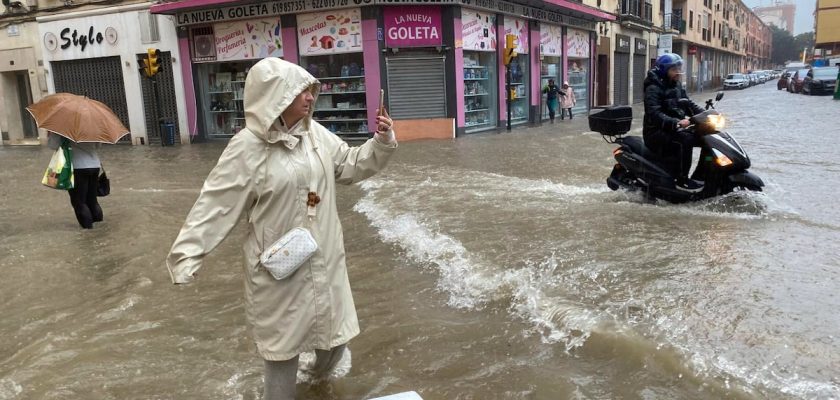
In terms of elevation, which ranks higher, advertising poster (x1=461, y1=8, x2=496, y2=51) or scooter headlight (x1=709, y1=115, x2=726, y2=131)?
advertising poster (x1=461, y1=8, x2=496, y2=51)

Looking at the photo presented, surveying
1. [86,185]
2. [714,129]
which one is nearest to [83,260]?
[86,185]

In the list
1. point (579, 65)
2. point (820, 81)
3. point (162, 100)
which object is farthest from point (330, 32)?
point (820, 81)

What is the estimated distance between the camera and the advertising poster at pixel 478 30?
1791cm

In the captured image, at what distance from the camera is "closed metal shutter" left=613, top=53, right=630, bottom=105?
3109 centimetres

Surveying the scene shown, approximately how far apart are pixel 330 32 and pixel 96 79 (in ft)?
28.6

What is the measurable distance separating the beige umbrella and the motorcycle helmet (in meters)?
5.99

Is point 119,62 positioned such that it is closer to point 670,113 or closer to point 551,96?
point 551,96

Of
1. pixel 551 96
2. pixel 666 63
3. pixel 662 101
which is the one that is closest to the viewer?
pixel 666 63

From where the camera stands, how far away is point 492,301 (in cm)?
452

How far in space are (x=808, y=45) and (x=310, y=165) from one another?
5534 inches

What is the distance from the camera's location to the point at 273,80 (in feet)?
8.86

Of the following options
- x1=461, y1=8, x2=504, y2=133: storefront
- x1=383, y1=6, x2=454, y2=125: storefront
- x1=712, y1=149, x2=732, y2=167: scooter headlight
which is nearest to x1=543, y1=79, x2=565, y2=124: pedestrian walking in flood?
x1=461, y1=8, x2=504, y2=133: storefront

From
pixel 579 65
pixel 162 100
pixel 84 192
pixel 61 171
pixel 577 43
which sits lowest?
pixel 84 192

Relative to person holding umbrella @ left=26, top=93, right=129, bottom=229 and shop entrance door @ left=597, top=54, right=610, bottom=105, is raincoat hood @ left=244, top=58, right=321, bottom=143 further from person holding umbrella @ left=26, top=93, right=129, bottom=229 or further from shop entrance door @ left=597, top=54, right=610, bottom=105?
shop entrance door @ left=597, top=54, right=610, bottom=105
